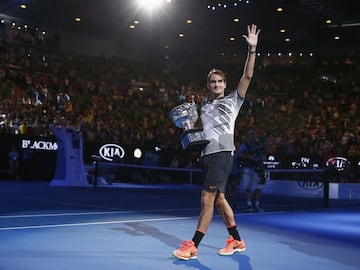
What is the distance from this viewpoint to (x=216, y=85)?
18.0ft

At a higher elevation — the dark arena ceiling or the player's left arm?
the dark arena ceiling

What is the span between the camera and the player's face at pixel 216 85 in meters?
5.48

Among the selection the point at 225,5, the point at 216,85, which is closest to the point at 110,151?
the point at 225,5

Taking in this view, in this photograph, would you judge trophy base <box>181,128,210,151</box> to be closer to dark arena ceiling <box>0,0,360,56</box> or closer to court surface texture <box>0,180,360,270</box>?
court surface texture <box>0,180,360,270</box>

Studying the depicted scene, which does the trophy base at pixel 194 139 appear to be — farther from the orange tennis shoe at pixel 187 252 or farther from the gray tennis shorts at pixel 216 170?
the orange tennis shoe at pixel 187 252

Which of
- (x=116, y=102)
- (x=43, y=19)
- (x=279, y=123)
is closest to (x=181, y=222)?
(x=116, y=102)

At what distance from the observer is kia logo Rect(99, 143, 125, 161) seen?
20.7 meters

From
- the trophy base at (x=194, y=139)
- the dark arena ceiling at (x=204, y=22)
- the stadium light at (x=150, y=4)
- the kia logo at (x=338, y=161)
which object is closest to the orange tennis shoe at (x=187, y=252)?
the trophy base at (x=194, y=139)

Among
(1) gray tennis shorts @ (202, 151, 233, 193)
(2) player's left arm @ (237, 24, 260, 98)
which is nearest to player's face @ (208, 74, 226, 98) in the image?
(2) player's left arm @ (237, 24, 260, 98)

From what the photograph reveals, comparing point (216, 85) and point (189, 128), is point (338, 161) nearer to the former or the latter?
point (216, 85)

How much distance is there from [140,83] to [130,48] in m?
4.98

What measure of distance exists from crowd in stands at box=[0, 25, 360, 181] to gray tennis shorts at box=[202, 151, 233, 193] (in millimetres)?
15253

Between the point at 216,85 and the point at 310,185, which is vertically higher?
the point at 216,85

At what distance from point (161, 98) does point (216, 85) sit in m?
23.9
